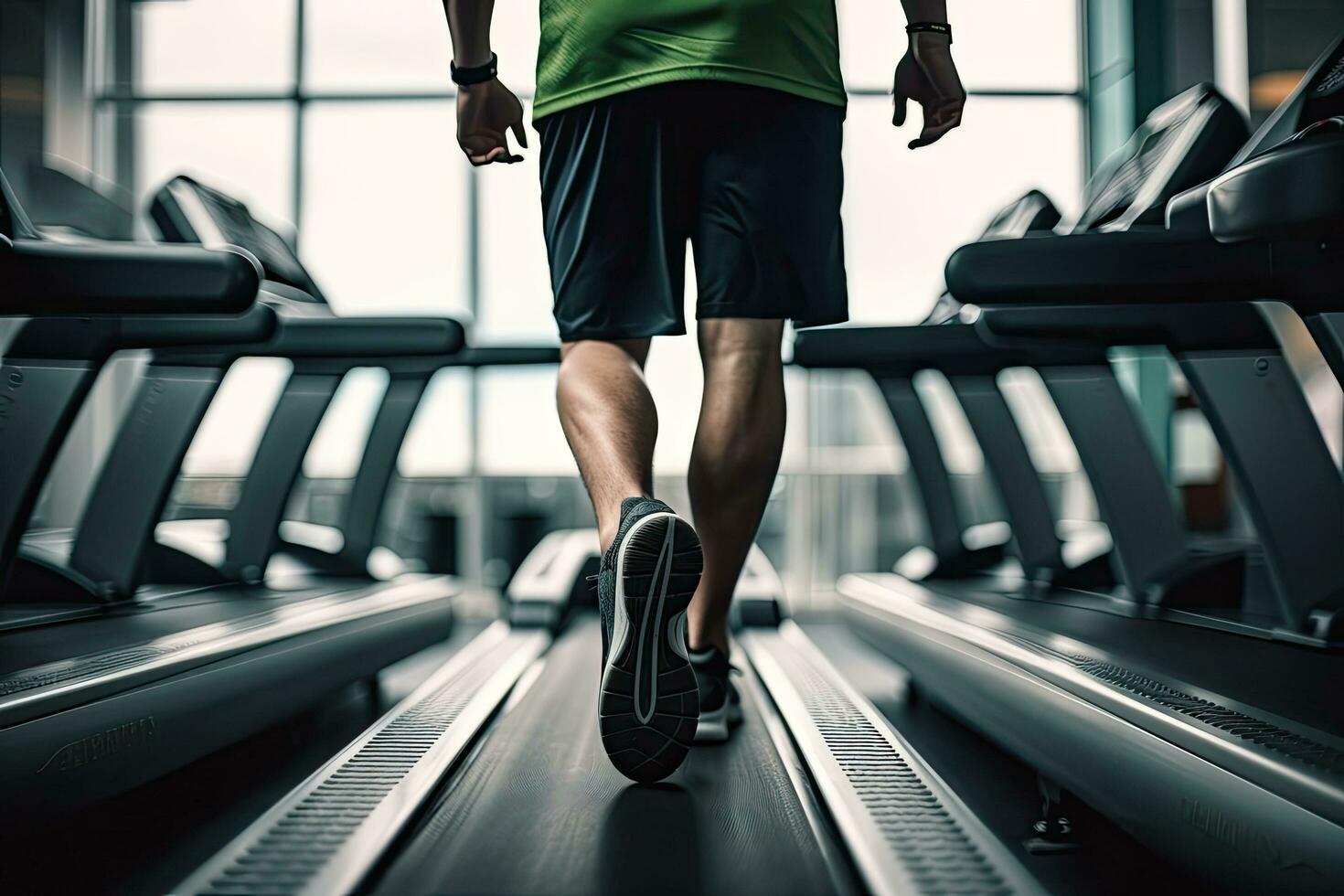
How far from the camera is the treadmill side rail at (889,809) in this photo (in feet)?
2.80

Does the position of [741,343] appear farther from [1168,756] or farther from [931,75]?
[1168,756]

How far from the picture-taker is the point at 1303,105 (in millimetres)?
1440

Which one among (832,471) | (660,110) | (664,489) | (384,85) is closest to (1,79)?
(384,85)

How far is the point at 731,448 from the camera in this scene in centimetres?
136

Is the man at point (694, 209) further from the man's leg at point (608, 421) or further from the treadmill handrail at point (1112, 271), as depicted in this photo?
the treadmill handrail at point (1112, 271)

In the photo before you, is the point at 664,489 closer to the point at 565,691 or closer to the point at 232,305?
the point at 565,691

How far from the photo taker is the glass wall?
193 inches

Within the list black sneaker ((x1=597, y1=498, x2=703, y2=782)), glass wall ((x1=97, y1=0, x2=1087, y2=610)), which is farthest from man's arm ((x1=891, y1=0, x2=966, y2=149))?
glass wall ((x1=97, y1=0, x2=1087, y2=610))

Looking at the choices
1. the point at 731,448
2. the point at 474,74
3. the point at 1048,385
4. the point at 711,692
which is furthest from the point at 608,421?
the point at 1048,385

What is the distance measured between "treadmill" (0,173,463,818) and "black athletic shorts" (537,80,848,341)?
0.45m

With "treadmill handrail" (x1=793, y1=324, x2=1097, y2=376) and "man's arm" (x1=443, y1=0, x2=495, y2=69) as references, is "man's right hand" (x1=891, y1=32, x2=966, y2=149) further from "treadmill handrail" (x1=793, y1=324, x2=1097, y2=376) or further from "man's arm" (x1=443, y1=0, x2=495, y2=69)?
"treadmill handrail" (x1=793, y1=324, x2=1097, y2=376)

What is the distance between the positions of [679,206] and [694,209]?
2cm

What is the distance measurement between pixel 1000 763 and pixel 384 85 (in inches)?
172

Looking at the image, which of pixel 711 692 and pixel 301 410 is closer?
pixel 711 692
